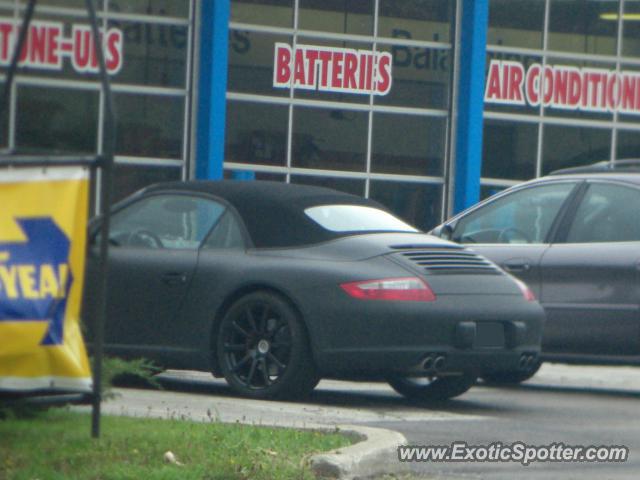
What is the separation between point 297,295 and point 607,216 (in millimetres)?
2948

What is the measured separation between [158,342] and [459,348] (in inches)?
76.7

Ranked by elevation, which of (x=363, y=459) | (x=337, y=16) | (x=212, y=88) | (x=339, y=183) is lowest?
(x=363, y=459)

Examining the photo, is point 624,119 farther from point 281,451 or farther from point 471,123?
point 281,451

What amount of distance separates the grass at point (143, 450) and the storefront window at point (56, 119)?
13295mm

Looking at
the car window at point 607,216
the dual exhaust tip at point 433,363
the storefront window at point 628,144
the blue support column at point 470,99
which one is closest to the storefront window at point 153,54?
the blue support column at point 470,99

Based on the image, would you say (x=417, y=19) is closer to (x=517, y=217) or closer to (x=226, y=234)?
(x=517, y=217)

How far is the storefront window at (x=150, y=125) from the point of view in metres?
21.2

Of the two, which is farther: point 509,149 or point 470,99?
point 509,149

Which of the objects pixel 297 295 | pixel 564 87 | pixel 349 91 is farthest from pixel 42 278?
pixel 564 87

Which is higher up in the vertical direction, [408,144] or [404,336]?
[408,144]

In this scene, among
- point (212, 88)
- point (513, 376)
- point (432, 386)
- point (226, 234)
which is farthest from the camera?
point (212, 88)

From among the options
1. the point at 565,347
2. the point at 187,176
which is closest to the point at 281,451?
the point at 565,347

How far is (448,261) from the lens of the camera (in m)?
10.0

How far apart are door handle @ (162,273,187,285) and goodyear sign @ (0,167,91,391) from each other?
4.10m
